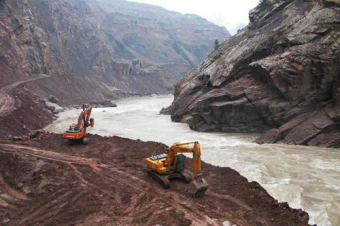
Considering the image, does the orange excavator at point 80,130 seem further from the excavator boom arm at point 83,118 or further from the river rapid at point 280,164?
the river rapid at point 280,164

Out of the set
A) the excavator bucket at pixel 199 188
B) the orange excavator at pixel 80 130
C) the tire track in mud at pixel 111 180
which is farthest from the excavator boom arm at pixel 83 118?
the excavator bucket at pixel 199 188

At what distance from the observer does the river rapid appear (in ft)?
54.9

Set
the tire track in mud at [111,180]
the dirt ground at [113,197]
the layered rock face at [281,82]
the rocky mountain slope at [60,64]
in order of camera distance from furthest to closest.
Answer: the rocky mountain slope at [60,64] → the layered rock face at [281,82] → the tire track in mud at [111,180] → the dirt ground at [113,197]

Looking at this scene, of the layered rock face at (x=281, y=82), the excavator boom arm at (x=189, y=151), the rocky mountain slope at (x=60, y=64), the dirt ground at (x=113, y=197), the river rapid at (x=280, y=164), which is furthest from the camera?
the rocky mountain slope at (x=60, y=64)

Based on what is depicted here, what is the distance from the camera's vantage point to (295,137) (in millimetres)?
30453

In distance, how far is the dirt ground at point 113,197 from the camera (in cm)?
1377

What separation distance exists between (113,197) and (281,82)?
80.2 feet

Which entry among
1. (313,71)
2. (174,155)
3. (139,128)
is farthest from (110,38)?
(174,155)

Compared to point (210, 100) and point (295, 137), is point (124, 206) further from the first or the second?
point (210, 100)

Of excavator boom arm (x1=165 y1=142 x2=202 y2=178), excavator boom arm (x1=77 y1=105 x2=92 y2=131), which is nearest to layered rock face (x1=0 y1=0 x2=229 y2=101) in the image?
excavator boom arm (x1=77 y1=105 x2=92 y2=131)

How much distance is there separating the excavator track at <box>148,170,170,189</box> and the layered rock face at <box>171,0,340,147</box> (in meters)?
16.4

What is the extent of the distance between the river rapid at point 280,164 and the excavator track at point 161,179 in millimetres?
5337

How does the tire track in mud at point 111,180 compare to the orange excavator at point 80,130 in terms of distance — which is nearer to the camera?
the tire track in mud at point 111,180

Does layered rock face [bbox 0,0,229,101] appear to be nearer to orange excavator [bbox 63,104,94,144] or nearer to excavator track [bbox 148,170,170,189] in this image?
orange excavator [bbox 63,104,94,144]
